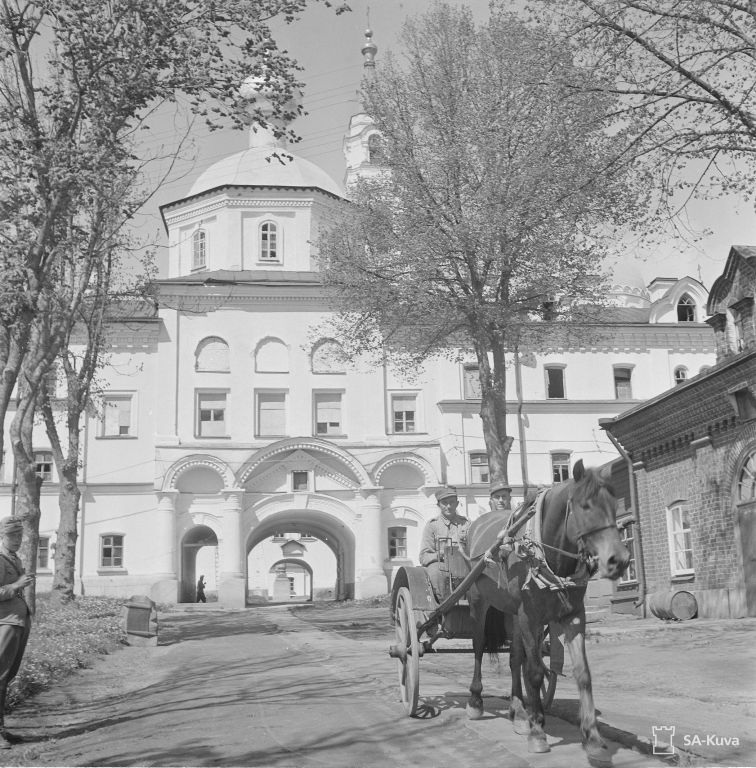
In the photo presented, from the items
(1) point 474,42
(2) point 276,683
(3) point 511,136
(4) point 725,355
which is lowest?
(2) point 276,683

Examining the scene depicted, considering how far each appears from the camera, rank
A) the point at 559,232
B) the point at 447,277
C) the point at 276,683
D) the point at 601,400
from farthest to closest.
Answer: the point at 601,400
the point at 447,277
the point at 559,232
the point at 276,683

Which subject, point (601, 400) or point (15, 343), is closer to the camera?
point (15, 343)

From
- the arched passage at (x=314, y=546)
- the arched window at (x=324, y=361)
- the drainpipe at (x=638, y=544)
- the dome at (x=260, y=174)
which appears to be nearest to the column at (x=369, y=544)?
the arched passage at (x=314, y=546)

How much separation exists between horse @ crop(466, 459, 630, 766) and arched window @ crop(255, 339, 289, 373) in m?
36.4

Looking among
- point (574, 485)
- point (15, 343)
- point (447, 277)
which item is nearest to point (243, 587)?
point (447, 277)

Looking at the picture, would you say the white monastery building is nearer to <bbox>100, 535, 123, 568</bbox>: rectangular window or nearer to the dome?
<bbox>100, 535, 123, 568</bbox>: rectangular window

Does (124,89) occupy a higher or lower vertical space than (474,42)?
lower

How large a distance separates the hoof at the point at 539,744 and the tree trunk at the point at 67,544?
2011 centimetres

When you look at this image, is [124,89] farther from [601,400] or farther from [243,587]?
[601,400]

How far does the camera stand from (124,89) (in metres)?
12.6

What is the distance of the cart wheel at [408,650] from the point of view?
8.27 m

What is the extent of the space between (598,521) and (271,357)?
37906 mm

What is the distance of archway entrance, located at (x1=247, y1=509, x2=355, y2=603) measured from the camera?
146 feet

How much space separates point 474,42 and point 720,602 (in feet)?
47.9
